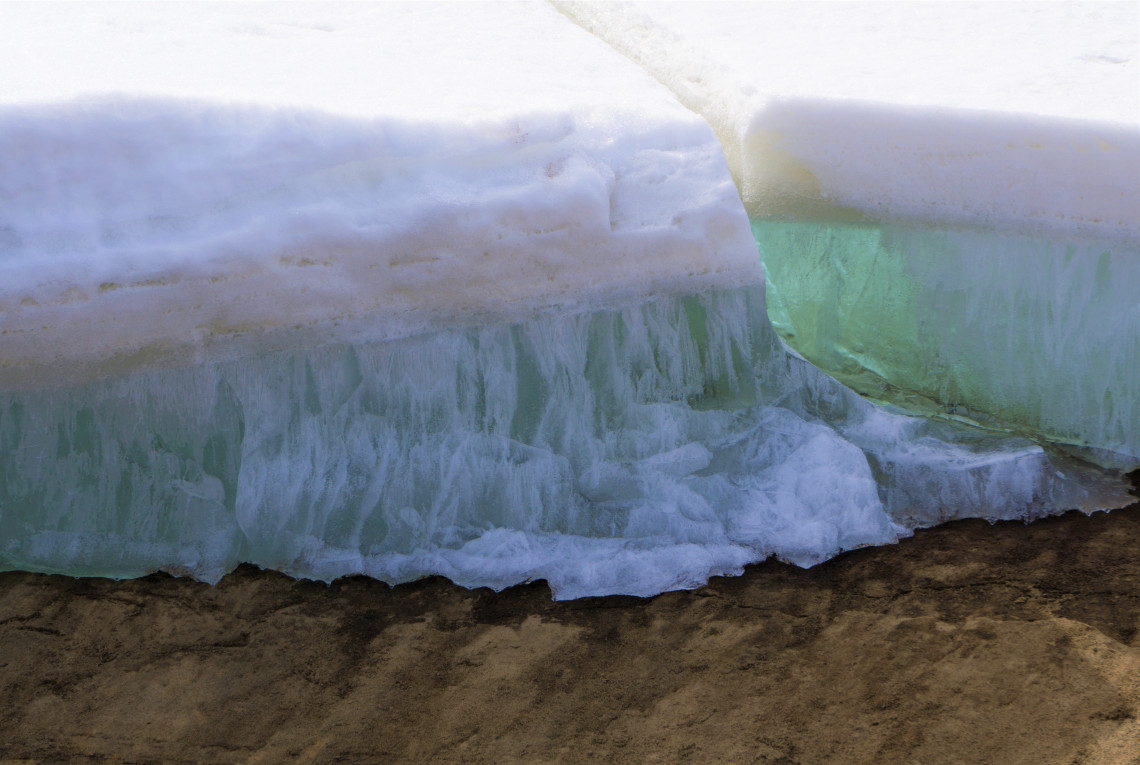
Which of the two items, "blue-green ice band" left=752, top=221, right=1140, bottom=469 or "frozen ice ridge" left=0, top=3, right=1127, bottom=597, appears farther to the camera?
"blue-green ice band" left=752, top=221, right=1140, bottom=469

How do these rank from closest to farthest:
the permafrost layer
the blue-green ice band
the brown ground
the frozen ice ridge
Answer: the brown ground → the frozen ice ridge → the permafrost layer → the blue-green ice band

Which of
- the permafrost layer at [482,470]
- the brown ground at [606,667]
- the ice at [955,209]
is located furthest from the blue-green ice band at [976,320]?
the brown ground at [606,667]

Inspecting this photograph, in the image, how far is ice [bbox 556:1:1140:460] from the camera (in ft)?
4.92

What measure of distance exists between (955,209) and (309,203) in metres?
1.05

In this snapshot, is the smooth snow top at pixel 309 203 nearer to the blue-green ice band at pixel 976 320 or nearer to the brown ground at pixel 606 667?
the blue-green ice band at pixel 976 320

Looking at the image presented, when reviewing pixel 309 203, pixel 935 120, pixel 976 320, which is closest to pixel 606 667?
pixel 309 203

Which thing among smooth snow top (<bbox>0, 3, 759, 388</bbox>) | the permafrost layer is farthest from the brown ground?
smooth snow top (<bbox>0, 3, 759, 388</bbox>)

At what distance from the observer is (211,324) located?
4.31 feet

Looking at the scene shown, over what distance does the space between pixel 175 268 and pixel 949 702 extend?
1183 mm

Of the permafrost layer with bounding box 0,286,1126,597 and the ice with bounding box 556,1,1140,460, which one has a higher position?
the ice with bounding box 556,1,1140,460

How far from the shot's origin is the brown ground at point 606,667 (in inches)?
45.1

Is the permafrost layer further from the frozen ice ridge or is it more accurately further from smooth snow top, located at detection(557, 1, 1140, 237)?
smooth snow top, located at detection(557, 1, 1140, 237)

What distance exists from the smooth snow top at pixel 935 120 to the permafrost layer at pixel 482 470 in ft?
0.87

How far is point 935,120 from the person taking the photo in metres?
1.50
